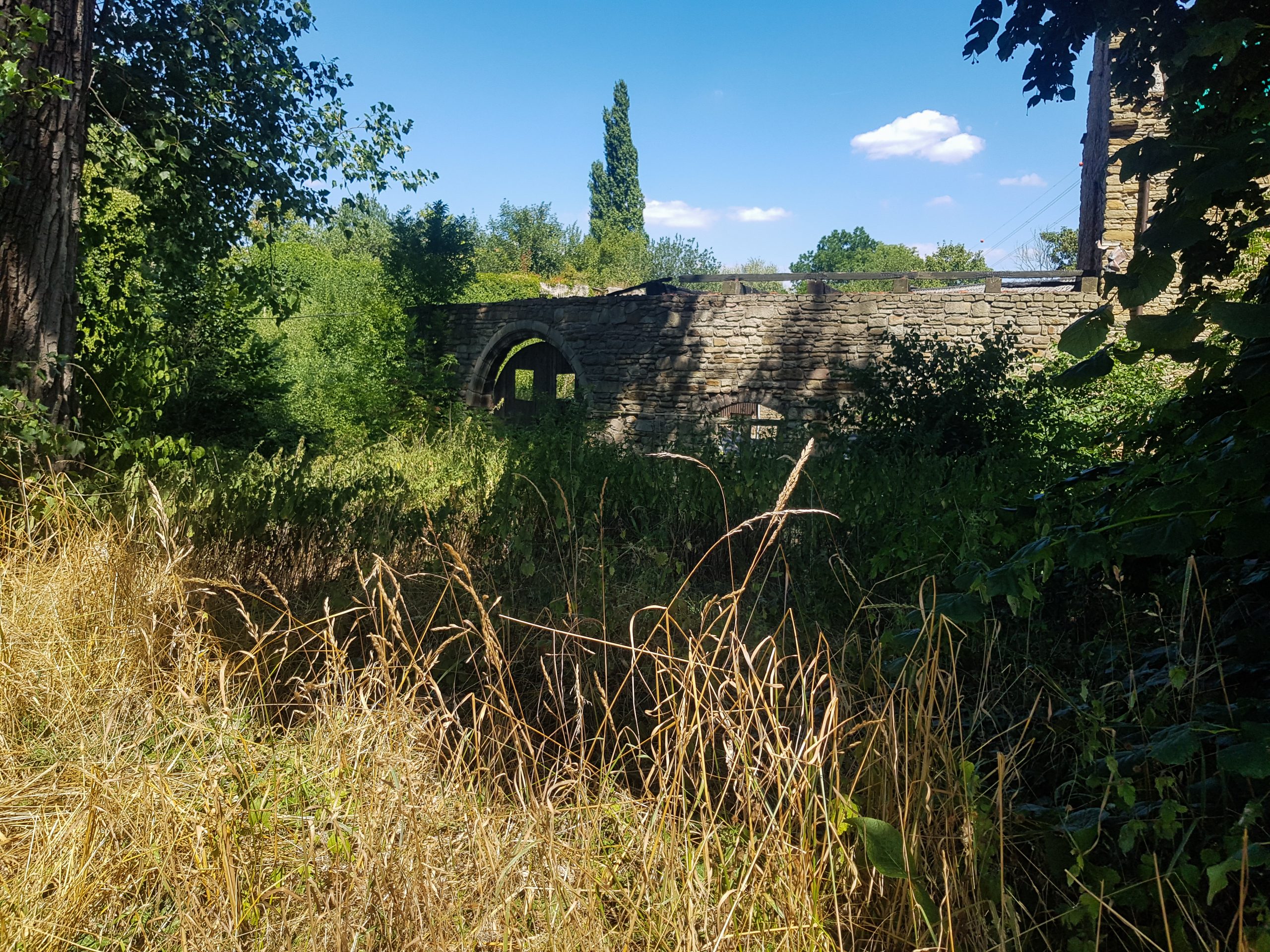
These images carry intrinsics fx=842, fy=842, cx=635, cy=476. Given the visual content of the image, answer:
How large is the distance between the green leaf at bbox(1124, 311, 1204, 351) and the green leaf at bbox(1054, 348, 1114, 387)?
205 mm

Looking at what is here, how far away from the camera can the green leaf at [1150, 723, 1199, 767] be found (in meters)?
1.36

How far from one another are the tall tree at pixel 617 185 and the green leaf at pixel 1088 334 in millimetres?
39910

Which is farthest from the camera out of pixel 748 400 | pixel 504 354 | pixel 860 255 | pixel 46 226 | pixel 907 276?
pixel 860 255

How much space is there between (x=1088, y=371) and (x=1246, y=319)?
0.45 meters

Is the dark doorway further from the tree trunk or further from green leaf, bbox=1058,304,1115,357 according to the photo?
green leaf, bbox=1058,304,1115,357

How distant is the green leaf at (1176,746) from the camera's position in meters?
1.36

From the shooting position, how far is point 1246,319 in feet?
5.31

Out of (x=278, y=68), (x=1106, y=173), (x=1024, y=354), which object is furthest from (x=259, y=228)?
(x=1106, y=173)

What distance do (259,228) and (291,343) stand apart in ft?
32.8

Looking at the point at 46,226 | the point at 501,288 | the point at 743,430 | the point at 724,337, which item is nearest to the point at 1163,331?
the point at 46,226

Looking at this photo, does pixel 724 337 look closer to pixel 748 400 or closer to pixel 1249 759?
pixel 748 400

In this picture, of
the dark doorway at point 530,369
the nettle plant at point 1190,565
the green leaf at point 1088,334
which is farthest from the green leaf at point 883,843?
the dark doorway at point 530,369

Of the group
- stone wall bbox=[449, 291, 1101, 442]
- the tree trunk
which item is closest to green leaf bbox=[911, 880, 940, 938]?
the tree trunk

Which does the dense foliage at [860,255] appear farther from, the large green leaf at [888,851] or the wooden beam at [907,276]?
the large green leaf at [888,851]
